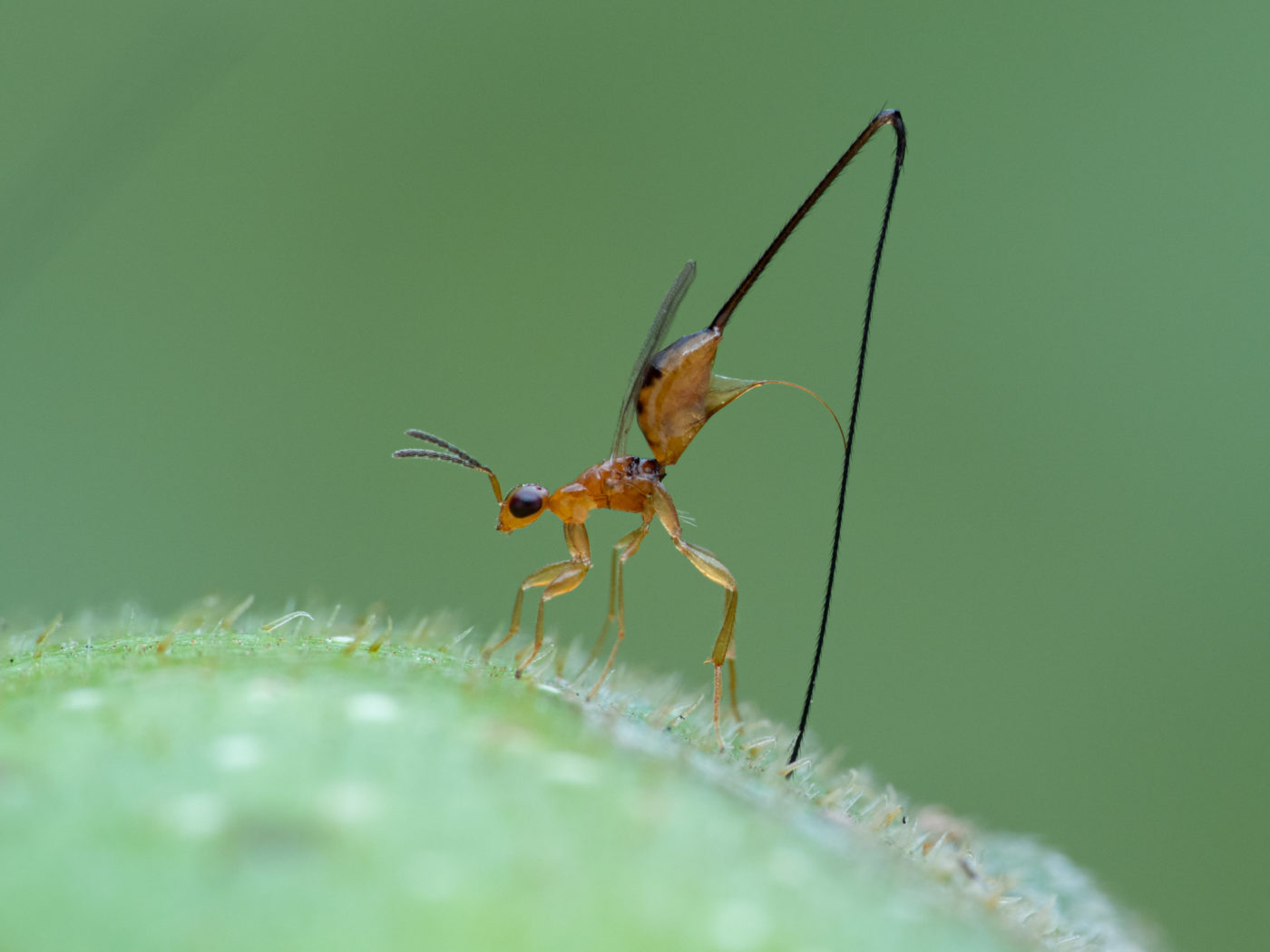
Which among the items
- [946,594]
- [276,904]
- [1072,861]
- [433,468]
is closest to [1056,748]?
[946,594]

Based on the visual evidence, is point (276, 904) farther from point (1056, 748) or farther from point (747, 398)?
point (747, 398)

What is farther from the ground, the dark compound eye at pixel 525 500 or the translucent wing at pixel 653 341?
the translucent wing at pixel 653 341

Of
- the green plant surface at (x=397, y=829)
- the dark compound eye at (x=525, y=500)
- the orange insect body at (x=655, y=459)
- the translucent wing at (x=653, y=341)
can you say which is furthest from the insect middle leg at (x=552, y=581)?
the green plant surface at (x=397, y=829)

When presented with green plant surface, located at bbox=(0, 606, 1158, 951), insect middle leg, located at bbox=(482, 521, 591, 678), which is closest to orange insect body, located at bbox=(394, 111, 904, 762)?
insect middle leg, located at bbox=(482, 521, 591, 678)

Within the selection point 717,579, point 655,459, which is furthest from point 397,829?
point 655,459

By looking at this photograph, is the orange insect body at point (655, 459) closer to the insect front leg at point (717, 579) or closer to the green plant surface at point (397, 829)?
the insect front leg at point (717, 579)

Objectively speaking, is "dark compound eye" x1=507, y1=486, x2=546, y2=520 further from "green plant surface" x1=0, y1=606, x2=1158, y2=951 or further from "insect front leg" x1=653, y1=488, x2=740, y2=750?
"green plant surface" x1=0, y1=606, x2=1158, y2=951
